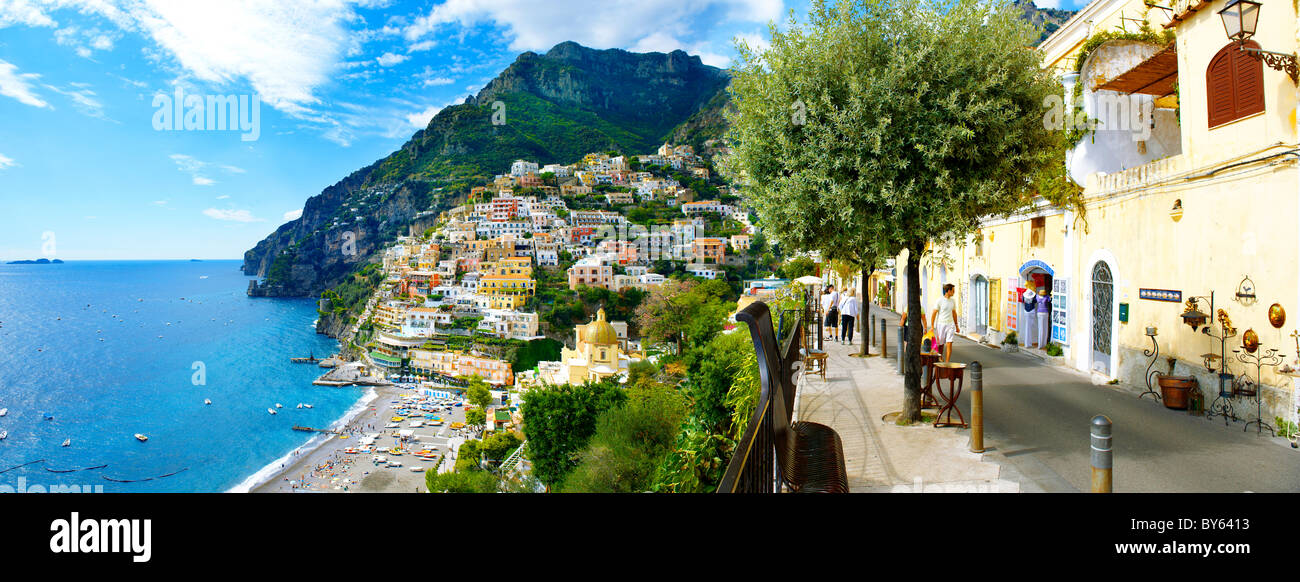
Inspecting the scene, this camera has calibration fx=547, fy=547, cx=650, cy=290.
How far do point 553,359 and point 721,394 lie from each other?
69091mm

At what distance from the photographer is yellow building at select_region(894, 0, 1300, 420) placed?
5527 millimetres

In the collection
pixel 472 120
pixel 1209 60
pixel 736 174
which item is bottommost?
pixel 736 174

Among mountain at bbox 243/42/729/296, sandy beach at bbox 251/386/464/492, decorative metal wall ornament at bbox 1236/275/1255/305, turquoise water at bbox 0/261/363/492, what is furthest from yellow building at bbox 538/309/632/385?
mountain at bbox 243/42/729/296

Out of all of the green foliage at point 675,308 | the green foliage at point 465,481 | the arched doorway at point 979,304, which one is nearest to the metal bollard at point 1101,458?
the arched doorway at point 979,304

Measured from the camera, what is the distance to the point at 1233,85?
6.16 m

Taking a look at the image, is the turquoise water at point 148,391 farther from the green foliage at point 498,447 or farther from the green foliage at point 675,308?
the green foliage at point 675,308

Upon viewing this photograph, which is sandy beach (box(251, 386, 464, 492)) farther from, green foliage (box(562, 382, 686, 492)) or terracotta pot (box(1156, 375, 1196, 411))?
terracotta pot (box(1156, 375, 1196, 411))

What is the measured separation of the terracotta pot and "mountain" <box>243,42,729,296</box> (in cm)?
12851

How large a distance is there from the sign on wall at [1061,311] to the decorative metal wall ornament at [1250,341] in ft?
13.8

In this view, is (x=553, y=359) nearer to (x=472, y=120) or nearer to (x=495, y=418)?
(x=495, y=418)

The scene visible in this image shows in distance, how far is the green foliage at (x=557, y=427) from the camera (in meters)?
27.1

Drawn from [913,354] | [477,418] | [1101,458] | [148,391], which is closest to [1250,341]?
[913,354]

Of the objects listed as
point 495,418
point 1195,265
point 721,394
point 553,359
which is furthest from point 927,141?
point 553,359
